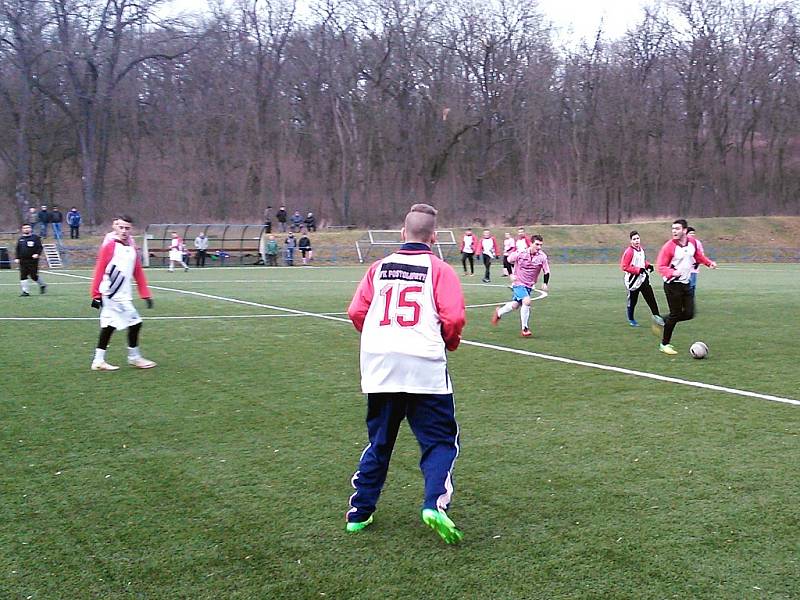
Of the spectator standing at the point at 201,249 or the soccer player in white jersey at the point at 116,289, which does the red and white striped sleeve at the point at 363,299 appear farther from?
the spectator standing at the point at 201,249

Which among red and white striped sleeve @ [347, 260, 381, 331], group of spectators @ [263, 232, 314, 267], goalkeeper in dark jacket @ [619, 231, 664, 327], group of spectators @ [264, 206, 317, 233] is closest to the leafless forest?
group of spectators @ [264, 206, 317, 233]

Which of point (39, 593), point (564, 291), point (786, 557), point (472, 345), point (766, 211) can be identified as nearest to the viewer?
point (39, 593)

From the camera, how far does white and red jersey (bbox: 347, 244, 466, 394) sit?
4.69m

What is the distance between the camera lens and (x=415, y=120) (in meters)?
60.8

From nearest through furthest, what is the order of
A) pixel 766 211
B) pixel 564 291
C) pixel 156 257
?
pixel 564 291 → pixel 156 257 → pixel 766 211

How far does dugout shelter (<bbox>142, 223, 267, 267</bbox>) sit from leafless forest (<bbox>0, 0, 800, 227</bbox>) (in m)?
10.7

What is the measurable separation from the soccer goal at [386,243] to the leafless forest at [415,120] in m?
7.95

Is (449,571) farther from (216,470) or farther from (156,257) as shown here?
(156,257)

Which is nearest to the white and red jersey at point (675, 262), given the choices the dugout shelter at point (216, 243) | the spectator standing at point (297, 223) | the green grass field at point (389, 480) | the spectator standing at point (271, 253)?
the green grass field at point (389, 480)

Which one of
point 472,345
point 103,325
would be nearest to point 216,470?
point 103,325

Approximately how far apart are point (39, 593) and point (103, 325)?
6.77m

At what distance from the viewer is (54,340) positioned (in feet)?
42.7

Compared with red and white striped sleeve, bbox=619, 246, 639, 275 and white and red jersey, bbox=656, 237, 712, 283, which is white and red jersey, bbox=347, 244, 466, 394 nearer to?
white and red jersey, bbox=656, 237, 712, 283

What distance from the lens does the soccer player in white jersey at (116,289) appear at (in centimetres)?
1035
